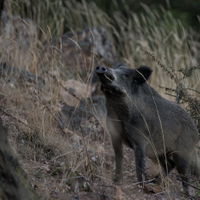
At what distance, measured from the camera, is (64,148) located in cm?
406

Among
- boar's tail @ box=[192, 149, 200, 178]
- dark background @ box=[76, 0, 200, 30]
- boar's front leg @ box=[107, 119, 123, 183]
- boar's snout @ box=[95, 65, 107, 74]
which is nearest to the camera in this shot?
boar's snout @ box=[95, 65, 107, 74]

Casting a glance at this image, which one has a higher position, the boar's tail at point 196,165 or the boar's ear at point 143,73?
the boar's ear at point 143,73

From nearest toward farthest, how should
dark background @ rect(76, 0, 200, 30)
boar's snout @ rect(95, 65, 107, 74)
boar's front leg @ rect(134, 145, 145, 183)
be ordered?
1. boar's snout @ rect(95, 65, 107, 74)
2. boar's front leg @ rect(134, 145, 145, 183)
3. dark background @ rect(76, 0, 200, 30)

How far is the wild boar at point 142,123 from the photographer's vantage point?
4.00 meters

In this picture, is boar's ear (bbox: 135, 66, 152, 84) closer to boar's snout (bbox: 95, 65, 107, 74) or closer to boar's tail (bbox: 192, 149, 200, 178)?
boar's snout (bbox: 95, 65, 107, 74)

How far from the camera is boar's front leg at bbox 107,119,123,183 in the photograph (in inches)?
163

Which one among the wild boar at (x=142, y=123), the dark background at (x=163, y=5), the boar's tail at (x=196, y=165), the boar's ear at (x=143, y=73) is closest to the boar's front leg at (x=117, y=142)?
the wild boar at (x=142, y=123)

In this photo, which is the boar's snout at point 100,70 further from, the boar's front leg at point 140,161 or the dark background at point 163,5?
the dark background at point 163,5

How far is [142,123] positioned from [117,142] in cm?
40

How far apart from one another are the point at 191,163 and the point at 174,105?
870 mm

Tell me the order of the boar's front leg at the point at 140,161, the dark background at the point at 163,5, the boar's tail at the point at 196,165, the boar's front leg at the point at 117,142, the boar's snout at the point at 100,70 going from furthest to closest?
the dark background at the point at 163,5, the boar's tail at the point at 196,165, the boar's front leg at the point at 117,142, the boar's front leg at the point at 140,161, the boar's snout at the point at 100,70

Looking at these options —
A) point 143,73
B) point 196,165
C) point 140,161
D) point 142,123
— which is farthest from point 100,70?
point 196,165

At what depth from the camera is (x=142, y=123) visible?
414 cm

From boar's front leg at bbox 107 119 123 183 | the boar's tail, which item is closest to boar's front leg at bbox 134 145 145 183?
boar's front leg at bbox 107 119 123 183
